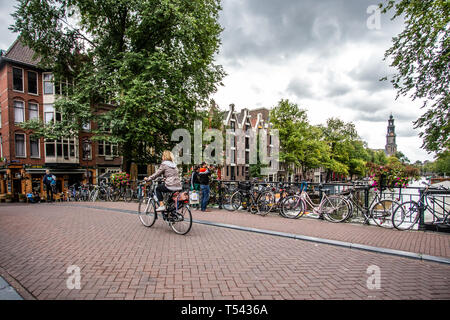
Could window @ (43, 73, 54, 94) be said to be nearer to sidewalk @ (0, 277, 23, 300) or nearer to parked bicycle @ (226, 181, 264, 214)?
parked bicycle @ (226, 181, 264, 214)

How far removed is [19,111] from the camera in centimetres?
2347

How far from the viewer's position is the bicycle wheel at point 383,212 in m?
6.77

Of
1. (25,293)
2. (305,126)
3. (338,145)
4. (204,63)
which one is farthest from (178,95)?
(338,145)

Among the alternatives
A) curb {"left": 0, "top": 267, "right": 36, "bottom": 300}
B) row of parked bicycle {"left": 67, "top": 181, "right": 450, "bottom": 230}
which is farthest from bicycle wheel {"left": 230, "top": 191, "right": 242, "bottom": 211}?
curb {"left": 0, "top": 267, "right": 36, "bottom": 300}

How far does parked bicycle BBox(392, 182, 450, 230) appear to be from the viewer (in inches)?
249

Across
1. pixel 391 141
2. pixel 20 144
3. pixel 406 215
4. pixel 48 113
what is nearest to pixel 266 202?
pixel 406 215

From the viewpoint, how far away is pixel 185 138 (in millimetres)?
16281

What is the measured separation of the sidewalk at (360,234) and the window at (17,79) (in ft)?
90.1

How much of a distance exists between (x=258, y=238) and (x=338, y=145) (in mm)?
Answer: 39861

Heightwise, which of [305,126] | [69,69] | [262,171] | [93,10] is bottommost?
[262,171]

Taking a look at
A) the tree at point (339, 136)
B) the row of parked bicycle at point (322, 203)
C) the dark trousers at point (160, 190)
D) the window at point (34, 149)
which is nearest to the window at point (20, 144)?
the window at point (34, 149)

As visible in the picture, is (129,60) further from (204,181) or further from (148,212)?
(148,212)

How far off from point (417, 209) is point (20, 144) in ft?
103

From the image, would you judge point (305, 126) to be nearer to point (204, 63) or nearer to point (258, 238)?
point (204, 63)
